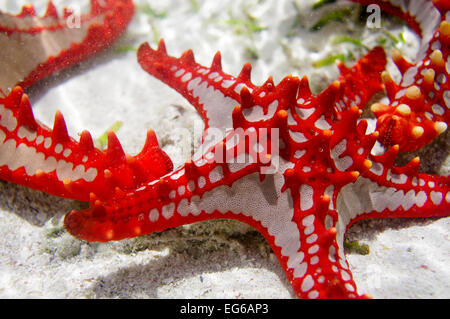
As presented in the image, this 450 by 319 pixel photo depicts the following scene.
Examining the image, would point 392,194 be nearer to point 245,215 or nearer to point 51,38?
point 245,215

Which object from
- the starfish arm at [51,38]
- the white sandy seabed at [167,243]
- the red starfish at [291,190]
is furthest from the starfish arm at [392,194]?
the starfish arm at [51,38]

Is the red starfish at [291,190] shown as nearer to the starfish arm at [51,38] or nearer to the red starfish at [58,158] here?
the red starfish at [58,158]

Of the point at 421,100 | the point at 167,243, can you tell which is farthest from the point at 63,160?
the point at 421,100
